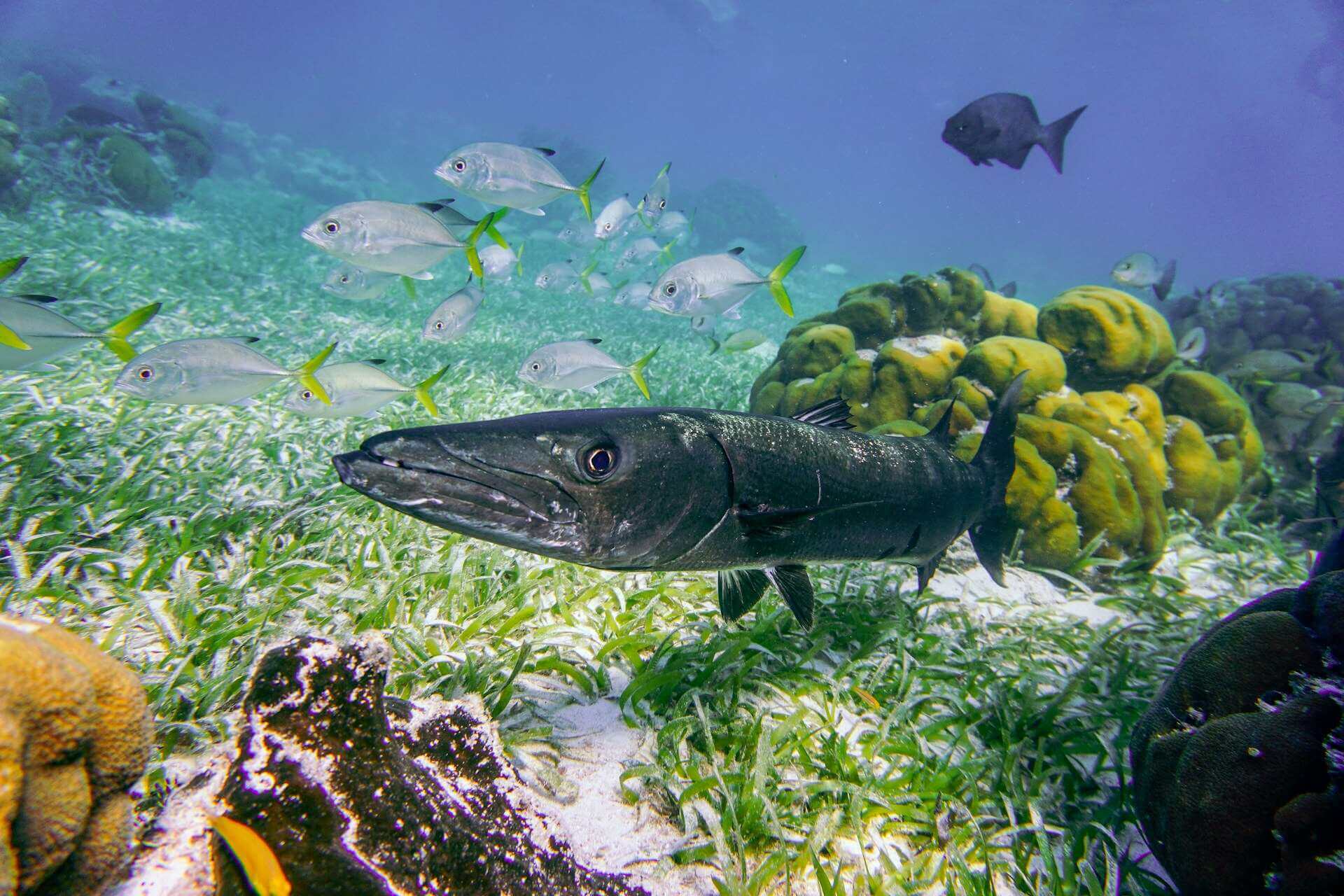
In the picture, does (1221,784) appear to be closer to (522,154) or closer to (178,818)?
(178,818)

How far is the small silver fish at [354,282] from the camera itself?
696 cm

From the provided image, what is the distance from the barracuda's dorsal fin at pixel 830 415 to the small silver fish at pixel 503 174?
12.4 feet

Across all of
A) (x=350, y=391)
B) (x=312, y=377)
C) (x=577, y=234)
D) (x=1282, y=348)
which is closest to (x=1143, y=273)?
(x=1282, y=348)

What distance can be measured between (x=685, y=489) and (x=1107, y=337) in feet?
21.0

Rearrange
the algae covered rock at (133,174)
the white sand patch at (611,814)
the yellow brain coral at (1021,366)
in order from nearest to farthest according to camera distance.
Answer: the white sand patch at (611,814)
the yellow brain coral at (1021,366)
the algae covered rock at (133,174)

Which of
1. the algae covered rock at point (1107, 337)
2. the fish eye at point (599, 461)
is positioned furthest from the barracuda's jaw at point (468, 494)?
the algae covered rock at point (1107, 337)

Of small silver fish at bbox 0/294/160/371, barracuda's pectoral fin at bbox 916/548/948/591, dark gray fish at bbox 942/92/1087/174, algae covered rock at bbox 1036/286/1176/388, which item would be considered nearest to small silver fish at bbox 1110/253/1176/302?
dark gray fish at bbox 942/92/1087/174

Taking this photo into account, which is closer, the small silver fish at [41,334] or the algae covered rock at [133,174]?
the small silver fish at [41,334]

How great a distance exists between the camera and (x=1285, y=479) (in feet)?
22.7

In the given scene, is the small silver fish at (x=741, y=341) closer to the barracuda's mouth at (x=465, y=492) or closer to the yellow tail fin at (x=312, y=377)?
the yellow tail fin at (x=312, y=377)

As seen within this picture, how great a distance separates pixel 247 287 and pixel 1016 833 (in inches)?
595

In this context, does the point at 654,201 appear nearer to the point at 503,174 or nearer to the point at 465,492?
the point at 503,174

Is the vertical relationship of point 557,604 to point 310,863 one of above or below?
below


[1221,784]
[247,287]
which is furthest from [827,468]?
[247,287]
